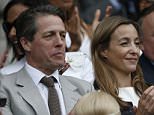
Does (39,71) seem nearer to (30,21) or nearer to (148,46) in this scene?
(30,21)

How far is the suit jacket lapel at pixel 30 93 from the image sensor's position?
432 centimetres

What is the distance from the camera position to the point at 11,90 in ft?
14.3

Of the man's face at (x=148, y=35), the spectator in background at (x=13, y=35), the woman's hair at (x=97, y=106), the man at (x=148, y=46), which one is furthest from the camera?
the man's face at (x=148, y=35)

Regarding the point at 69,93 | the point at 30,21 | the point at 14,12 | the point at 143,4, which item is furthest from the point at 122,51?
the point at 143,4

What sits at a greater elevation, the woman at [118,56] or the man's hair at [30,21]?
Answer: the man's hair at [30,21]

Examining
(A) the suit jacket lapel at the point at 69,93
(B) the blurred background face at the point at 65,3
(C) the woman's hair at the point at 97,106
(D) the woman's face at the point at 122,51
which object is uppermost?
(B) the blurred background face at the point at 65,3

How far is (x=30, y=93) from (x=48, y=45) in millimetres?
412

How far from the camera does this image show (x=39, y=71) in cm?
456

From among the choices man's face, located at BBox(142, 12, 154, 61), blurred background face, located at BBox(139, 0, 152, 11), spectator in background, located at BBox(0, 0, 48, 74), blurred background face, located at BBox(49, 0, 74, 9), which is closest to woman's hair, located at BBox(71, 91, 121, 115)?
spectator in background, located at BBox(0, 0, 48, 74)

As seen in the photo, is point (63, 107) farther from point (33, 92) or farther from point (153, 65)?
point (153, 65)

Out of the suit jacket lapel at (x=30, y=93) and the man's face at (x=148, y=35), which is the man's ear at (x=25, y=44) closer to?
the suit jacket lapel at (x=30, y=93)

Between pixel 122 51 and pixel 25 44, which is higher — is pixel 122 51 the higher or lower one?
the lower one

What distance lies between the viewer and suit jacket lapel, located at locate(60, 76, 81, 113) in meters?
4.47

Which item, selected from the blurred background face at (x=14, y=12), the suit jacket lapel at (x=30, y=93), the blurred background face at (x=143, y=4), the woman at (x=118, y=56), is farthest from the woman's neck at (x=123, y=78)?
the blurred background face at (x=143, y=4)
